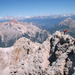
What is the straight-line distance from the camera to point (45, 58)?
1460cm

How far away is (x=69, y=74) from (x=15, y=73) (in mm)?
10057

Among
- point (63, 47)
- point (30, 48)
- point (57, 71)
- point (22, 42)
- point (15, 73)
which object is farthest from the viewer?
point (22, 42)

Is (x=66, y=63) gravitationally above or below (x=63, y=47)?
below

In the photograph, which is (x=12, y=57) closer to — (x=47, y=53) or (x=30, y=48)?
(x=30, y=48)

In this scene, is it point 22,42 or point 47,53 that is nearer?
point 47,53

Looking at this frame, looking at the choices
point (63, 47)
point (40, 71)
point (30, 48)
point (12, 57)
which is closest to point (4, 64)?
point (12, 57)

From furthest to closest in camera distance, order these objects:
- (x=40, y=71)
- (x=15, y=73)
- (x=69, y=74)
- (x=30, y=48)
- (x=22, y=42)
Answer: (x=22, y=42)
(x=30, y=48)
(x=15, y=73)
(x=40, y=71)
(x=69, y=74)

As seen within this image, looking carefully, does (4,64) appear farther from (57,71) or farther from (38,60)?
(57,71)

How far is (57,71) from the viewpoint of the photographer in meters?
9.44

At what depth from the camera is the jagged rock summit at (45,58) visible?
9.63m

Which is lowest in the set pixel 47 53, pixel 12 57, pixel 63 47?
pixel 12 57

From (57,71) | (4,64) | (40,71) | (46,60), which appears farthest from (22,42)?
(57,71)

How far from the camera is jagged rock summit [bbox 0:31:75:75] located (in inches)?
379

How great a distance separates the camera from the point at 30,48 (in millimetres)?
23781
